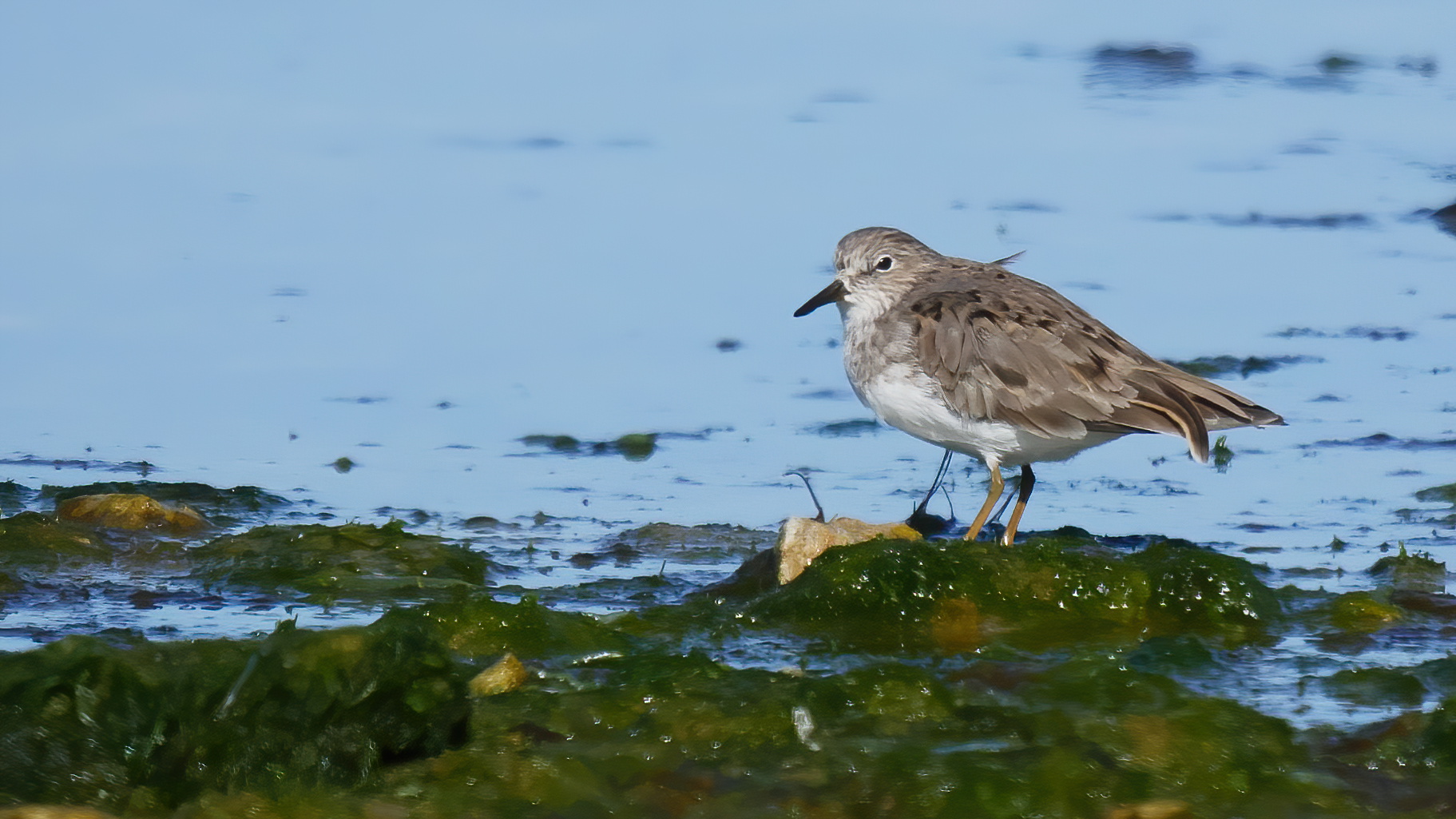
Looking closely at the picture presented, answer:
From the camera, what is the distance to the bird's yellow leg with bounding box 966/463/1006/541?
6.69 meters

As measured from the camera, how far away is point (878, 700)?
4.62m

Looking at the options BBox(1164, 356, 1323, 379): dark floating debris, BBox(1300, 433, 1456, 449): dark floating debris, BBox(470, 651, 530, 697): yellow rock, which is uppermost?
BBox(470, 651, 530, 697): yellow rock

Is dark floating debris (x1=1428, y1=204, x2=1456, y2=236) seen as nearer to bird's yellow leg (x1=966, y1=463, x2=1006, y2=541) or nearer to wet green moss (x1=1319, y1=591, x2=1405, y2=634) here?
bird's yellow leg (x1=966, y1=463, x2=1006, y2=541)

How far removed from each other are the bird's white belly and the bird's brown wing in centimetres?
5

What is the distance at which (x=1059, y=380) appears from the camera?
6.38 metres

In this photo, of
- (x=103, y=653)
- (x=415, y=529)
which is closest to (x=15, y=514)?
(x=415, y=529)

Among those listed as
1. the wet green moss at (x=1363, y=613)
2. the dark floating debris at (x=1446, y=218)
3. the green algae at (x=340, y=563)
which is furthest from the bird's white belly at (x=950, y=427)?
the dark floating debris at (x=1446, y=218)

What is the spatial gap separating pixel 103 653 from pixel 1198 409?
146 inches

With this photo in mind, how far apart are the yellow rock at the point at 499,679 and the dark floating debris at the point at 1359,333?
18.2ft

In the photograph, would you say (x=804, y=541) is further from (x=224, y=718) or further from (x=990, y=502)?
(x=224, y=718)

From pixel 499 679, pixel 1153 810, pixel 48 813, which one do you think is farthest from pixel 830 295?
pixel 48 813

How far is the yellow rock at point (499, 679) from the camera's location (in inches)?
188

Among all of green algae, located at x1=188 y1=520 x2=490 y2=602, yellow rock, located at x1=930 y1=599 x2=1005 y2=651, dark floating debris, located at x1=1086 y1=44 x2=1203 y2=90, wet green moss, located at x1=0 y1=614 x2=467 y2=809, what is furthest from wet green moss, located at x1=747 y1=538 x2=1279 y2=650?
dark floating debris, located at x1=1086 y1=44 x2=1203 y2=90

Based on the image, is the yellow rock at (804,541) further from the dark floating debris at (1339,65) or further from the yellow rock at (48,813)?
the dark floating debris at (1339,65)
